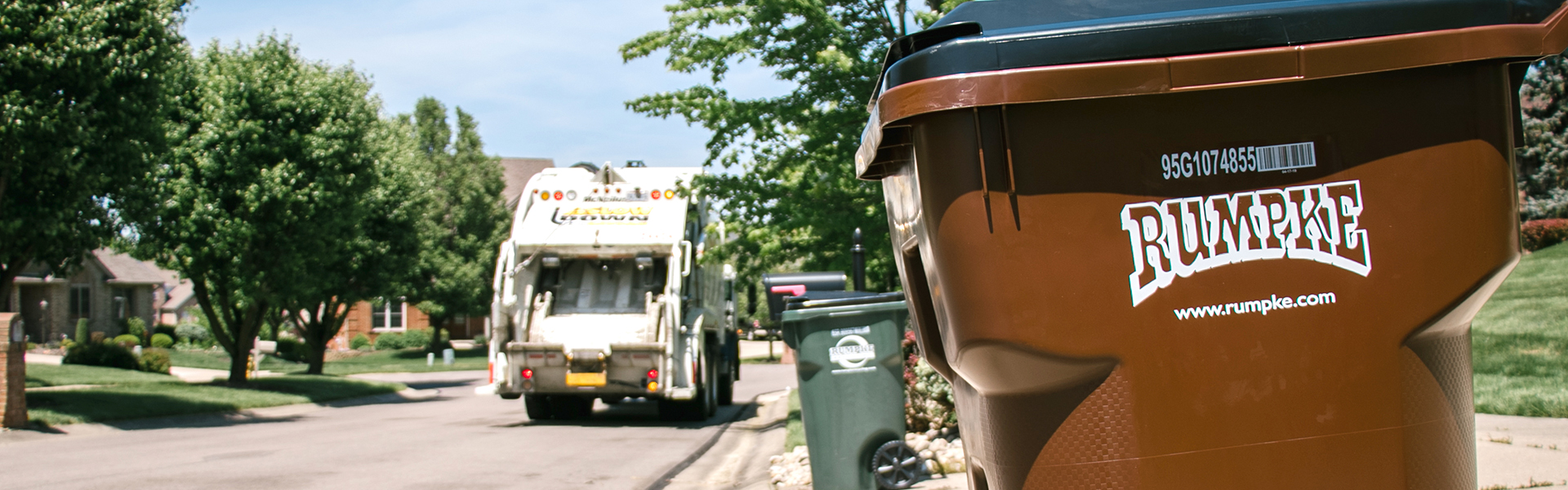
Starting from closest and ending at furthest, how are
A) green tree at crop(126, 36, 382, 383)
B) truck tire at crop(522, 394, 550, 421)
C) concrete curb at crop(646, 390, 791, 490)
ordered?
1. concrete curb at crop(646, 390, 791, 490)
2. truck tire at crop(522, 394, 550, 421)
3. green tree at crop(126, 36, 382, 383)

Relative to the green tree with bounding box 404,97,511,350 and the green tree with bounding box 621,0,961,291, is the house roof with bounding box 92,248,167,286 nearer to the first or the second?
the green tree with bounding box 404,97,511,350

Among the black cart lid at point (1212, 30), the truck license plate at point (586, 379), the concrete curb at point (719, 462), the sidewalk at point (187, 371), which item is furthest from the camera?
the sidewalk at point (187, 371)

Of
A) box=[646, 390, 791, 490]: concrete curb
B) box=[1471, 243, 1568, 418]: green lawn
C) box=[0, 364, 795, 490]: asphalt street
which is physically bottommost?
box=[646, 390, 791, 490]: concrete curb

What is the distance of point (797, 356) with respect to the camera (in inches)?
256

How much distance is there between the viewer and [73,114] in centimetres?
1323

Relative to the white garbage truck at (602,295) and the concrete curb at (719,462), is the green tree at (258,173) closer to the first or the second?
the white garbage truck at (602,295)

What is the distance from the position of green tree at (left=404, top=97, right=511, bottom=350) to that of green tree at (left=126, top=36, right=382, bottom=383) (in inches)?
688

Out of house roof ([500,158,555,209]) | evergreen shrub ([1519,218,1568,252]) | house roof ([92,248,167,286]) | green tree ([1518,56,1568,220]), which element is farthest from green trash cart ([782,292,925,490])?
house roof ([500,158,555,209])

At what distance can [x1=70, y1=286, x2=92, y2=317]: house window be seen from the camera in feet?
140

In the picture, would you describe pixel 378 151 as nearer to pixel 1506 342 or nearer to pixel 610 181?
pixel 610 181

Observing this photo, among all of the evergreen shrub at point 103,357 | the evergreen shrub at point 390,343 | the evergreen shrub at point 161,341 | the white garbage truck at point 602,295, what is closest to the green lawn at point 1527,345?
the white garbage truck at point 602,295

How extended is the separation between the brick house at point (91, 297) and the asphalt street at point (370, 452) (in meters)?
27.6

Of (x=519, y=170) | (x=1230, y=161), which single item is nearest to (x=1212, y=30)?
(x=1230, y=161)

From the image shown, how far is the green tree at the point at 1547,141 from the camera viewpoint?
73.2 ft
